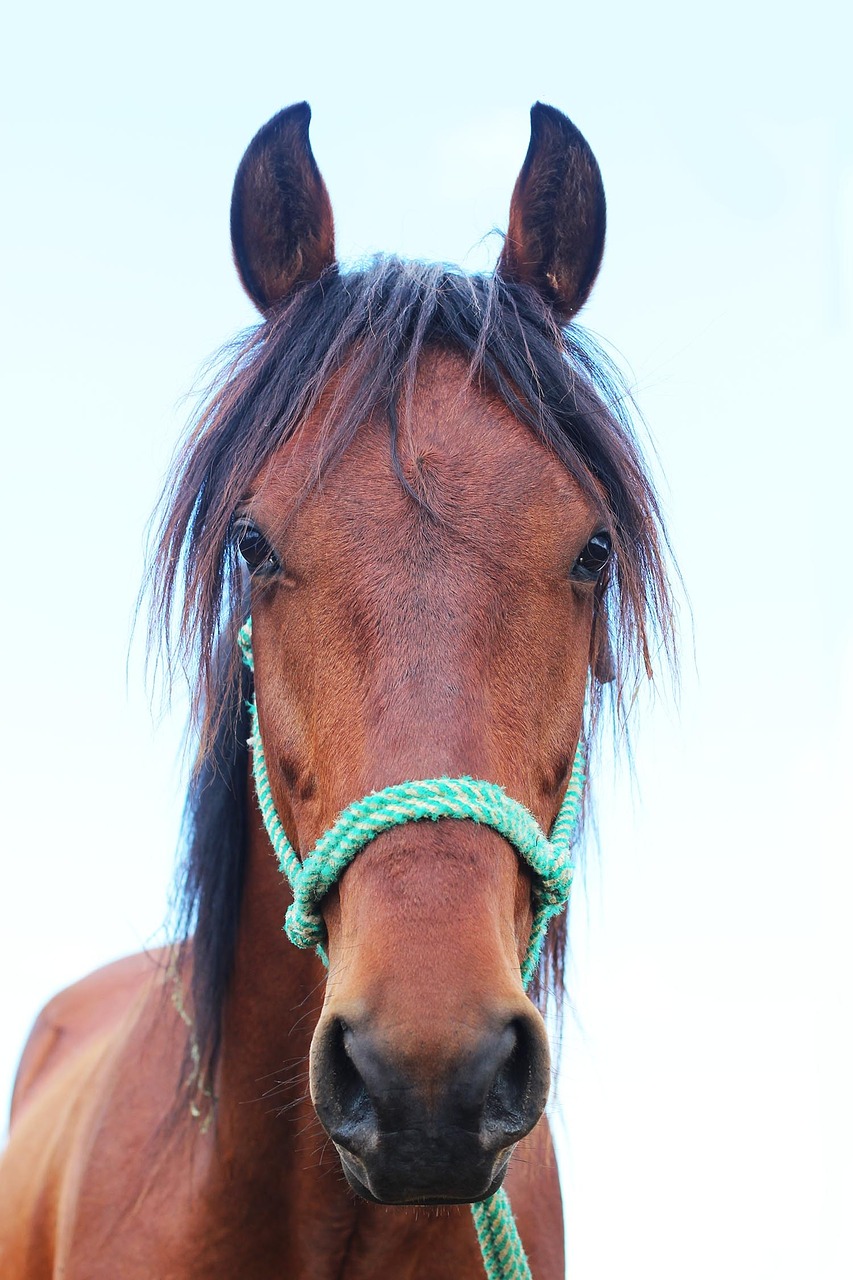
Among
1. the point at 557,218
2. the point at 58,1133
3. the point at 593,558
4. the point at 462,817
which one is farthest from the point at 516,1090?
the point at 58,1133

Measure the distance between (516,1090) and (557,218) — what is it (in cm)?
181

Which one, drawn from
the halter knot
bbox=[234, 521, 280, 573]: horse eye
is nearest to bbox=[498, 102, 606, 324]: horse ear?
bbox=[234, 521, 280, 573]: horse eye

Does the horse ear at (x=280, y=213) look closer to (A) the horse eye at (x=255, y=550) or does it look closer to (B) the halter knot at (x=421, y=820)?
(A) the horse eye at (x=255, y=550)

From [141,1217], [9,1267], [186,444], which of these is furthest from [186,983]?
[186,444]

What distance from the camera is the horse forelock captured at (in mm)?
2182

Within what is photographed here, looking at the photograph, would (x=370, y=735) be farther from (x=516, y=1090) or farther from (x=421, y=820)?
(x=516, y=1090)

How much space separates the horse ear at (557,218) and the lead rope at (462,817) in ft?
3.50

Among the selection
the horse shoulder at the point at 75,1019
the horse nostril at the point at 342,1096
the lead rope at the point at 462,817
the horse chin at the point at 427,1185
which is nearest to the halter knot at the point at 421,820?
the lead rope at the point at 462,817

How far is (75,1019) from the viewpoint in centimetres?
416

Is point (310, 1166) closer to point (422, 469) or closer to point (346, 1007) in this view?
point (346, 1007)

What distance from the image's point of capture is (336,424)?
2092 millimetres

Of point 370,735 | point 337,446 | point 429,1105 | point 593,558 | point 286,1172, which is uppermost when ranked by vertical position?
point 337,446

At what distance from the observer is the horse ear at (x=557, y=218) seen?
245 centimetres

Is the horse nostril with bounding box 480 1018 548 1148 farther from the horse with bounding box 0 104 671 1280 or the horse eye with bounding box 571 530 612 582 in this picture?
the horse eye with bounding box 571 530 612 582
